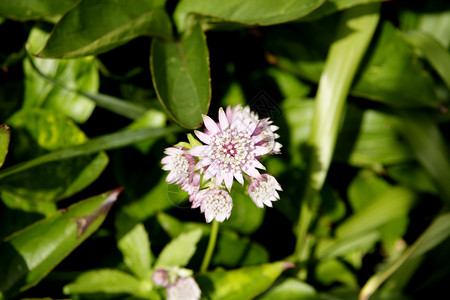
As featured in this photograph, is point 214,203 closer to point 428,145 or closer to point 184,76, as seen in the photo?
point 184,76

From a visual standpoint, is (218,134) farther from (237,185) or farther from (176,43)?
(176,43)

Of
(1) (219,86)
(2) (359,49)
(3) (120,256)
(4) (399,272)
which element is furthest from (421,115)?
(3) (120,256)

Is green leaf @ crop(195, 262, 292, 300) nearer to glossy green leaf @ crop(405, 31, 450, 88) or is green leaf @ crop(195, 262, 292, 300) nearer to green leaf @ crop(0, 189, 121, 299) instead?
green leaf @ crop(0, 189, 121, 299)

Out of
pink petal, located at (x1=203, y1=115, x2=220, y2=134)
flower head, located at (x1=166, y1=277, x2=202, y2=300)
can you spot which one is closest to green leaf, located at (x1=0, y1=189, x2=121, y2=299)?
flower head, located at (x1=166, y1=277, x2=202, y2=300)

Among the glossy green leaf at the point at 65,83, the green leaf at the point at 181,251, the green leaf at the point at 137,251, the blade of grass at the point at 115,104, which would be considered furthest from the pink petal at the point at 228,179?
the glossy green leaf at the point at 65,83

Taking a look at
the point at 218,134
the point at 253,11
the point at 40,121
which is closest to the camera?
the point at 218,134

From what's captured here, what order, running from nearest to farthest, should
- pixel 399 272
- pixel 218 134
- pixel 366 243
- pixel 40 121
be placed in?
pixel 218 134 → pixel 40 121 → pixel 399 272 → pixel 366 243

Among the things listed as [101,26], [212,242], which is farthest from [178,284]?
[101,26]

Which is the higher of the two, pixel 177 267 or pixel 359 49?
pixel 359 49
